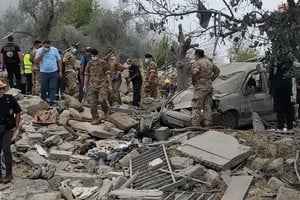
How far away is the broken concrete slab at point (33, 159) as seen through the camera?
9148mm

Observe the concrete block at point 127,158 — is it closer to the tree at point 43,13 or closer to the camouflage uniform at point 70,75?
the camouflage uniform at point 70,75

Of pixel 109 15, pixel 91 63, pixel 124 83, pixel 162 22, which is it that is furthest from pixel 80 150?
pixel 109 15

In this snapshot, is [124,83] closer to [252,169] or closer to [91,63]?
[91,63]

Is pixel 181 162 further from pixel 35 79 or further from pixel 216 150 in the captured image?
pixel 35 79

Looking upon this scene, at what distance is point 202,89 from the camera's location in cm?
1052

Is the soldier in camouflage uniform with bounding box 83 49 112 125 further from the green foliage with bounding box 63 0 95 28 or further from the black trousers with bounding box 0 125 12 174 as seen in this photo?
the green foliage with bounding box 63 0 95 28

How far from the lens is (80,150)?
9977 mm

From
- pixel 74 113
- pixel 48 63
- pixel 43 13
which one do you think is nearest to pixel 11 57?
pixel 48 63

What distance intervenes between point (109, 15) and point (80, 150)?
1230 inches

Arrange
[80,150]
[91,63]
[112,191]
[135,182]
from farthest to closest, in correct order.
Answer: [91,63] < [80,150] < [135,182] < [112,191]

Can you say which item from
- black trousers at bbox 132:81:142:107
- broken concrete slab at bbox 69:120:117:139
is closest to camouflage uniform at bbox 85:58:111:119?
broken concrete slab at bbox 69:120:117:139

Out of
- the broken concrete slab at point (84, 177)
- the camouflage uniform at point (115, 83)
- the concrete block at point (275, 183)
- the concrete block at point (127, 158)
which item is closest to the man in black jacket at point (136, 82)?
the camouflage uniform at point (115, 83)

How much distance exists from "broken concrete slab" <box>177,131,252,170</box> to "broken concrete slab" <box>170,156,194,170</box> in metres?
0.11

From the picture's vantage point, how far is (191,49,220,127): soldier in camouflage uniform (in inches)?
414
